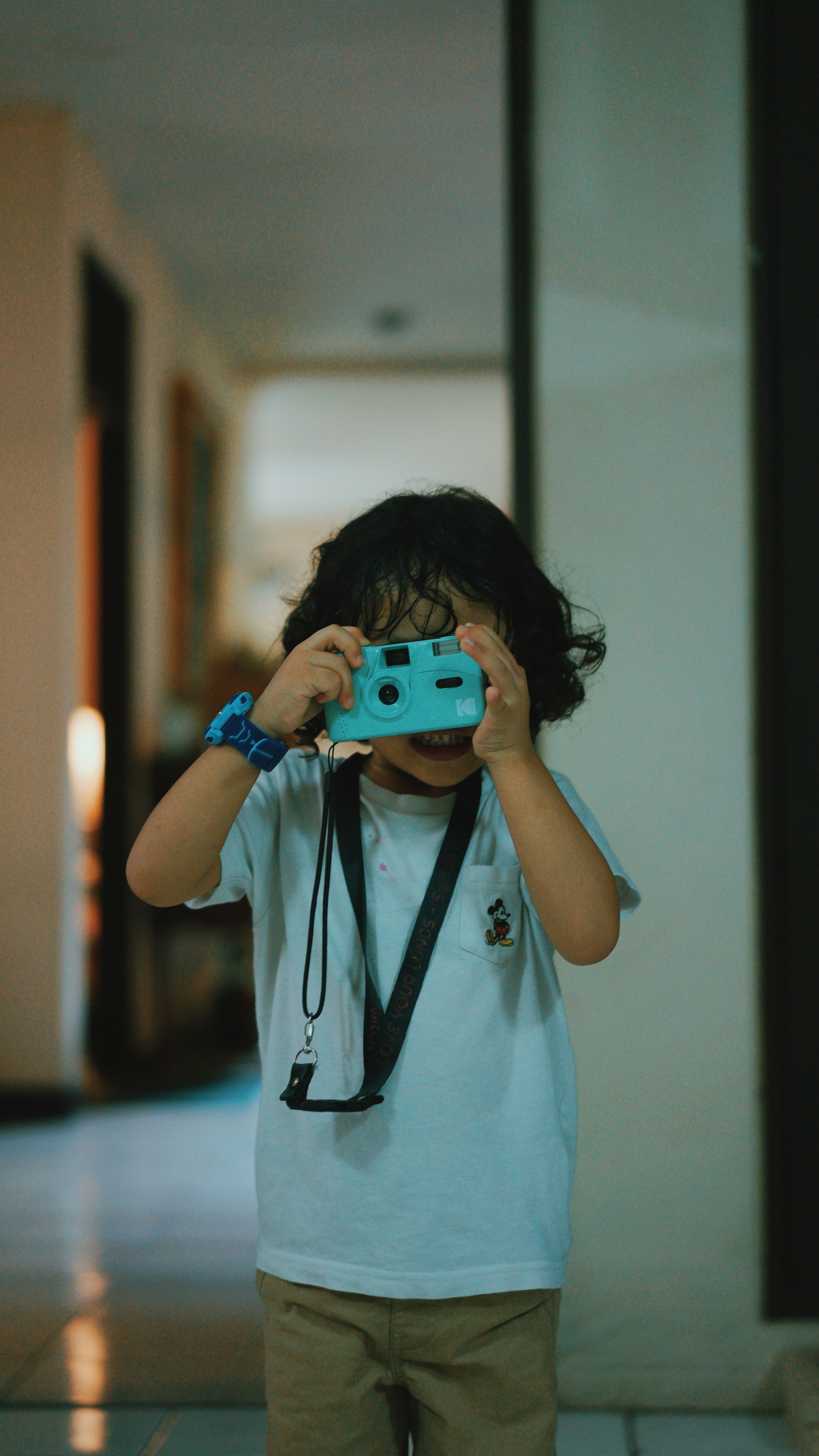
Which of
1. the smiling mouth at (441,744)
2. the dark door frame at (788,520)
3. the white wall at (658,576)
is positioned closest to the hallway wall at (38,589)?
the white wall at (658,576)

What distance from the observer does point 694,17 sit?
179cm

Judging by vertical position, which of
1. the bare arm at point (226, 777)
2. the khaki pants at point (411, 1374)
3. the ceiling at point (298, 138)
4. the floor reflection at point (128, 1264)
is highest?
the ceiling at point (298, 138)

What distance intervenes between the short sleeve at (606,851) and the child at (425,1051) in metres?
0.01

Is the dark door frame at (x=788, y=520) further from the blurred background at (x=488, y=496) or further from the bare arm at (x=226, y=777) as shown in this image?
the bare arm at (x=226, y=777)

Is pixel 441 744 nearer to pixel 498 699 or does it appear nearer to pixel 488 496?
pixel 498 699

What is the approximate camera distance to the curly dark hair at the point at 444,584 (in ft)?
2.92

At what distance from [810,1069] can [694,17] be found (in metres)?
1.59

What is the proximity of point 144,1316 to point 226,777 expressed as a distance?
1.55 meters

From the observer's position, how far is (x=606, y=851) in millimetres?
953

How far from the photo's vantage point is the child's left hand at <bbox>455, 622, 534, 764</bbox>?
0.82 meters

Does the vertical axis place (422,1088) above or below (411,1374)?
above

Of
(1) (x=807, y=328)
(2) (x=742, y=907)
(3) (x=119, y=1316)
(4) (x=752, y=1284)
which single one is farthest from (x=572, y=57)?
(3) (x=119, y=1316)

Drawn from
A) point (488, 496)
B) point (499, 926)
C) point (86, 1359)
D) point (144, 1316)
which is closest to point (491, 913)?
point (499, 926)

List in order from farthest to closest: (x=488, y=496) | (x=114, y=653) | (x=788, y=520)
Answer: (x=114, y=653) < (x=788, y=520) < (x=488, y=496)
